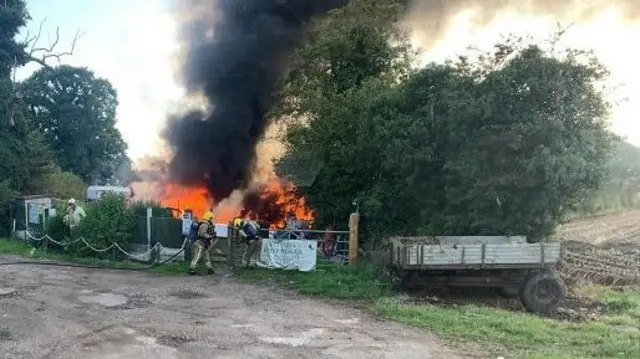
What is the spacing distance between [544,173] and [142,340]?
945 centimetres

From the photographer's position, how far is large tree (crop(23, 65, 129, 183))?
40469 mm

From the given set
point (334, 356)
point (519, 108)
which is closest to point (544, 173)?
point (519, 108)

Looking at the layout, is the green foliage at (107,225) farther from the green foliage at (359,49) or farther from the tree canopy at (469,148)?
the green foliage at (359,49)

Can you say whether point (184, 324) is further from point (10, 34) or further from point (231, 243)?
point (10, 34)

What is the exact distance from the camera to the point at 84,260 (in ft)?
59.7

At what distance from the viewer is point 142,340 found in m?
9.16

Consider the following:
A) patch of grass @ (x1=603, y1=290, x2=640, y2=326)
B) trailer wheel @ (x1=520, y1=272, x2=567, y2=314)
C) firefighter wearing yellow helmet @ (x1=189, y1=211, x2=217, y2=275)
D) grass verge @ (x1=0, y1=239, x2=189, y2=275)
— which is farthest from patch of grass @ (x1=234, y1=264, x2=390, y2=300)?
patch of grass @ (x1=603, y1=290, x2=640, y2=326)

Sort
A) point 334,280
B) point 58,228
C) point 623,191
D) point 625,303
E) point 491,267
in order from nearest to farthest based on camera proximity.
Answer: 1. point 623,191
2. point 491,267
3. point 625,303
4. point 334,280
5. point 58,228

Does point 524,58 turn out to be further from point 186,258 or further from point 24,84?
point 24,84

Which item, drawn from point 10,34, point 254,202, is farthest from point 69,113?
point 254,202

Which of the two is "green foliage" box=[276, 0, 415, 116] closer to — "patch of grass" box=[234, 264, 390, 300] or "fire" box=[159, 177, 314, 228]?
"fire" box=[159, 177, 314, 228]

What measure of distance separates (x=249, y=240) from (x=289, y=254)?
1.22m

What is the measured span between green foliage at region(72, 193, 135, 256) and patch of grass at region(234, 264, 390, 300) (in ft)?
16.2

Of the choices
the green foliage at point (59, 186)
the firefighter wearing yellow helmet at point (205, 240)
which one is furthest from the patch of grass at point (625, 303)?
the green foliage at point (59, 186)
